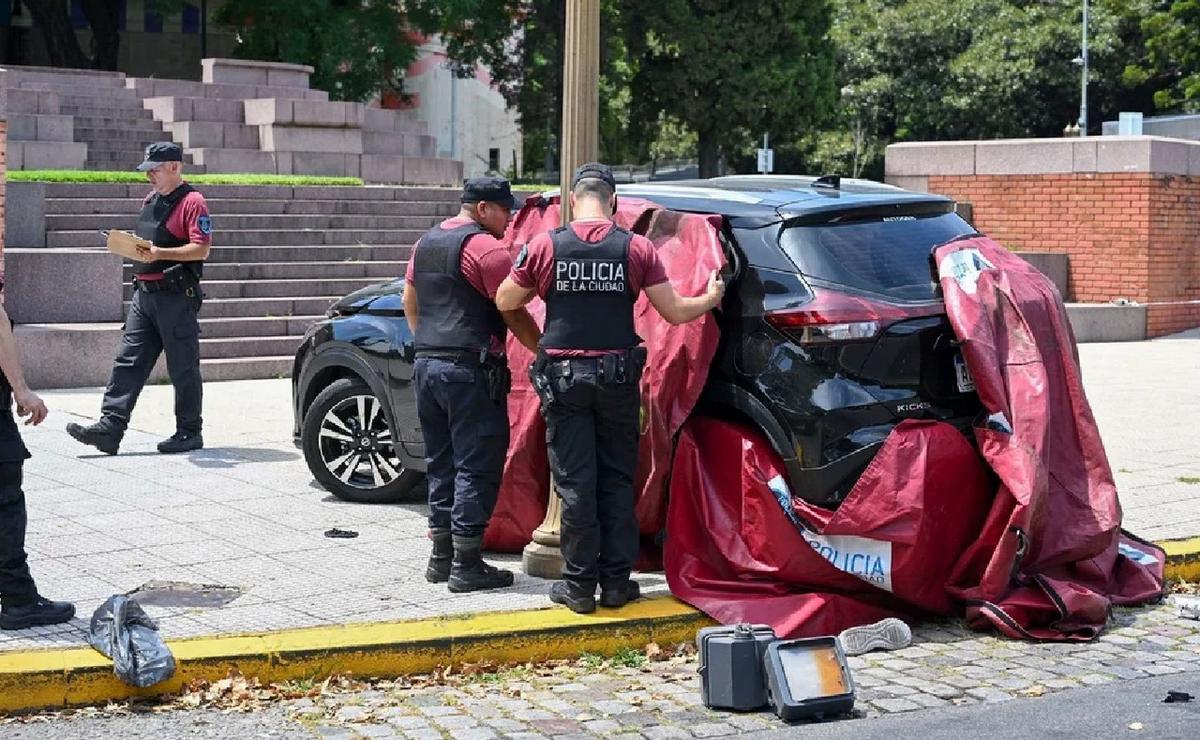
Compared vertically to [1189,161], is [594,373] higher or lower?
lower

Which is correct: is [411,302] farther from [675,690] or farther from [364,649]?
[675,690]

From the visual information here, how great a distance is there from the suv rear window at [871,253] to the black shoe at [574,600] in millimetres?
1596

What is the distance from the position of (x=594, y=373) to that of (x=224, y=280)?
1080 cm

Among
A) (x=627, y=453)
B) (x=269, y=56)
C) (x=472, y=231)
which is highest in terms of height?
(x=269, y=56)

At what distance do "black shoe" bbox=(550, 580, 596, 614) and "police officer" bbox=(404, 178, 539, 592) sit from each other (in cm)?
38

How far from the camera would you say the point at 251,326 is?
51.9ft

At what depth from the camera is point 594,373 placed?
6.58 m

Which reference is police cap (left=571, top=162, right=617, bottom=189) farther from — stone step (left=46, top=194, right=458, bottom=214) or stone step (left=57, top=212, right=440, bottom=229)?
stone step (left=46, top=194, right=458, bottom=214)

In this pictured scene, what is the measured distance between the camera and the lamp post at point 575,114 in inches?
291

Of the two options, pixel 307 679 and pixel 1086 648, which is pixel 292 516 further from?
pixel 1086 648

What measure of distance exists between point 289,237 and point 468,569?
37.8 feet

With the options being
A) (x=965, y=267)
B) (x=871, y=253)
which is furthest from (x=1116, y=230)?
(x=871, y=253)

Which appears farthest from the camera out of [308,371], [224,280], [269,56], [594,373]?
[269,56]

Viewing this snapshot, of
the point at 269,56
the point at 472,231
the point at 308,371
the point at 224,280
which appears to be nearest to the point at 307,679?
the point at 472,231
